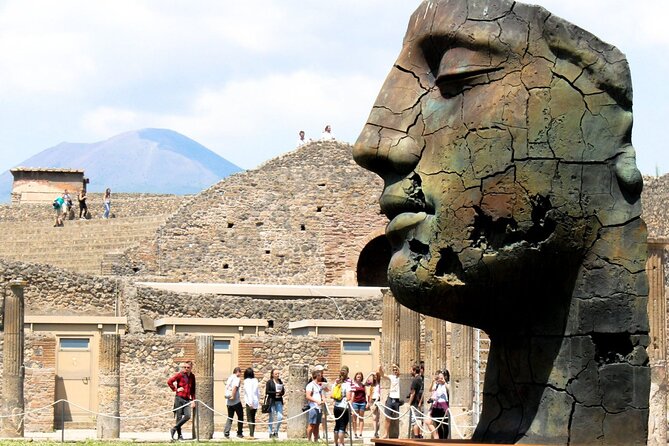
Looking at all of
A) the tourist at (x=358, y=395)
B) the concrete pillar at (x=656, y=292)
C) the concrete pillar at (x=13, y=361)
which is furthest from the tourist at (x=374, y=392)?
the concrete pillar at (x=656, y=292)

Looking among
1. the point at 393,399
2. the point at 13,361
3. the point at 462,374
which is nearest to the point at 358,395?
the point at 393,399

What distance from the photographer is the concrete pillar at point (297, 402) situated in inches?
973

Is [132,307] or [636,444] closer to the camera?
[636,444]

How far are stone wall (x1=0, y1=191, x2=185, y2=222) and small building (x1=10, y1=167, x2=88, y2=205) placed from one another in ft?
6.54

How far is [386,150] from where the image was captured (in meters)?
8.20

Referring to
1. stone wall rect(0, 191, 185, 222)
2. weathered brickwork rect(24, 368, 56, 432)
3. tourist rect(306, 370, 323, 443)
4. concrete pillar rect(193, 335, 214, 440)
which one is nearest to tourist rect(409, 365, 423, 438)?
tourist rect(306, 370, 323, 443)

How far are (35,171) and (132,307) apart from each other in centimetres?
2298

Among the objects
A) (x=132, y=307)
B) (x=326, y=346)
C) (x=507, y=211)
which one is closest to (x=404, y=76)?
(x=507, y=211)

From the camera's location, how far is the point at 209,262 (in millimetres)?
42781

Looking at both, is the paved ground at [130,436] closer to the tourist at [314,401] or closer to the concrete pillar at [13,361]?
the concrete pillar at [13,361]

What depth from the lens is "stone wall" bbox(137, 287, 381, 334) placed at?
1302 inches

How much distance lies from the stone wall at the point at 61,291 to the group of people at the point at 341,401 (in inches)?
400

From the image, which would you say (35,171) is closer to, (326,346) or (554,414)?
(326,346)

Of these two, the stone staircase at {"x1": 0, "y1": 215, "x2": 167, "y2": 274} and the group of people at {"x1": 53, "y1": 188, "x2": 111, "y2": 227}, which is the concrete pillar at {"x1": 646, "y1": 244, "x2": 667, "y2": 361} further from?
the group of people at {"x1": 53, "y1": 188, "x2": 111, "y2": 227}
